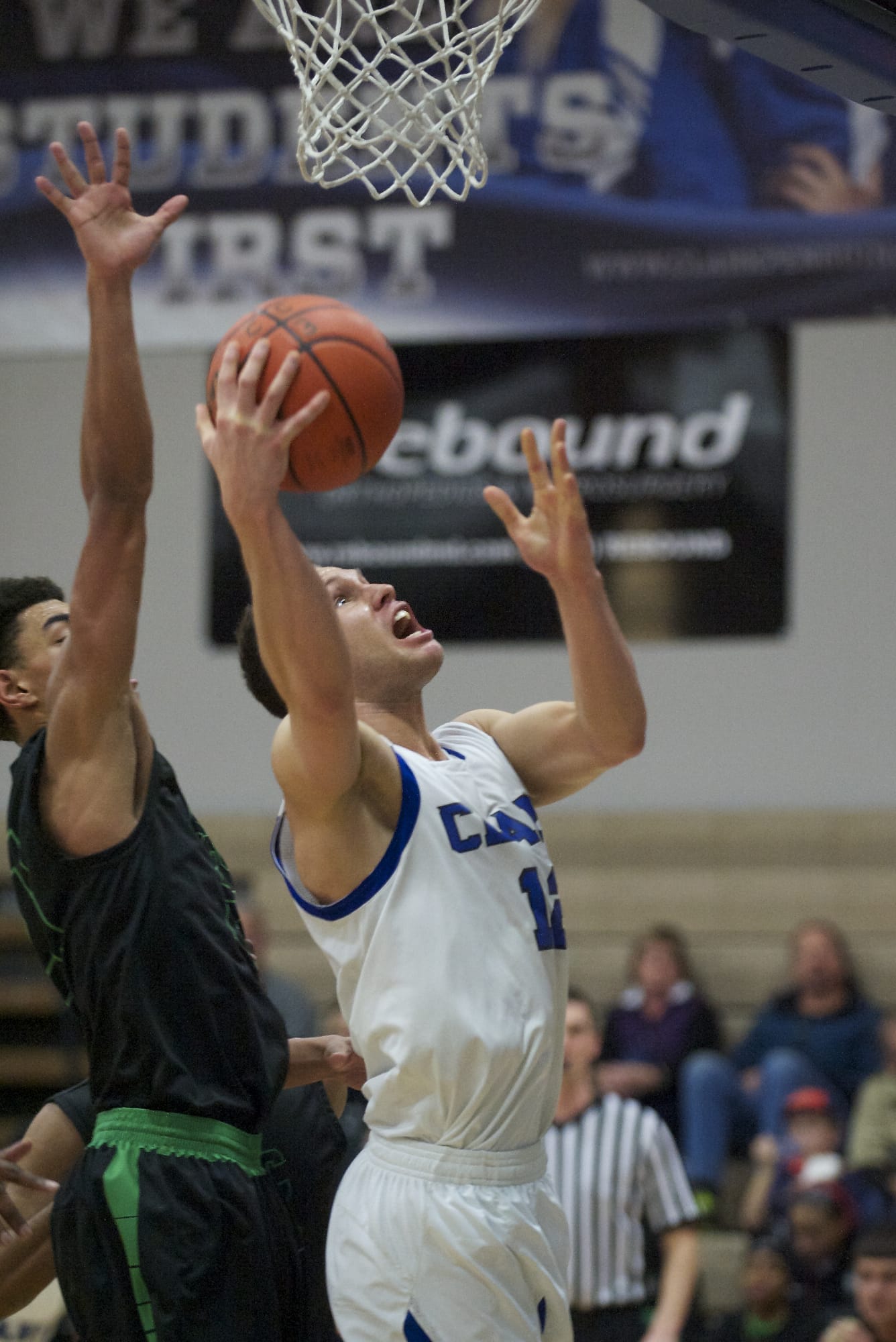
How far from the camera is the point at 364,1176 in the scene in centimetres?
347

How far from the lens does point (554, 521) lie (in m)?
3.79

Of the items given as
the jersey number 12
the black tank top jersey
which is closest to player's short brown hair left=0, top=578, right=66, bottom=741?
the black tank top jersey

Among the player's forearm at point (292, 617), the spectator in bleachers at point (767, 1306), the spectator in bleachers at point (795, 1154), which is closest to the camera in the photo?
the player's forearm at point (292, 617)

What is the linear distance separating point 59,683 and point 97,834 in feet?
1.04

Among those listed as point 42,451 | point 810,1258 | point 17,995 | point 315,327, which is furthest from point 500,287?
point 315,327

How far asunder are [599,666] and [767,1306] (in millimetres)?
4750

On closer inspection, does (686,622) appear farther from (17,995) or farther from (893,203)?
(17,995)

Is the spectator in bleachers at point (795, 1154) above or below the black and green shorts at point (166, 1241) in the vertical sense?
below

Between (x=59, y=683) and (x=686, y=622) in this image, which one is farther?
(x=686, y=622)

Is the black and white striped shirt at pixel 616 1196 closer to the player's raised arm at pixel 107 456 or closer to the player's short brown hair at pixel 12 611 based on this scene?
the player's short brown hair at pixel 12 611

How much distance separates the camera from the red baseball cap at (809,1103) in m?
8.61

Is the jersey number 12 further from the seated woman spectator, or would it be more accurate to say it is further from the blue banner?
the blue banner

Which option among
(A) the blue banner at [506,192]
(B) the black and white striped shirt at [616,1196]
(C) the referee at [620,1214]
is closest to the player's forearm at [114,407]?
(C) the referee at [620,1214]

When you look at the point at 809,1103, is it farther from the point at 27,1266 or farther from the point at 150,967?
the point at 150,967
